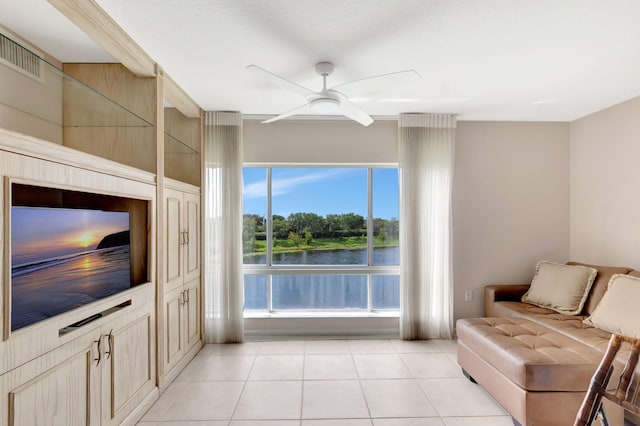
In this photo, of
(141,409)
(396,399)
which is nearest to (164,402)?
(141,409)

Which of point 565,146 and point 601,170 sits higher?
point 565,146

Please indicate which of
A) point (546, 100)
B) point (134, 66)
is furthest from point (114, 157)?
point (546, 100)

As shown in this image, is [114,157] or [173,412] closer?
[173,412]

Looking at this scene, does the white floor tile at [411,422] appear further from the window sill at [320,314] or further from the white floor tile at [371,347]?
the window sill at [320,314]

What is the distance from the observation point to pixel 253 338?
395 cm

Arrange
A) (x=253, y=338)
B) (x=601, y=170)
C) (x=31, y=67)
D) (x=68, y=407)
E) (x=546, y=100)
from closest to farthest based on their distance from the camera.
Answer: (x=68, y=407) < (x=31, y=67) < (x=546, y=100) < (x=601, y=170) < (x=253, y=338)

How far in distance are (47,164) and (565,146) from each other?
490 centimetres

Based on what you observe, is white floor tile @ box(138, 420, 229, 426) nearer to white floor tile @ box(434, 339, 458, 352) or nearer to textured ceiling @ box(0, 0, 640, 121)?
white floor tile @ box(434, 339, 458, 352)

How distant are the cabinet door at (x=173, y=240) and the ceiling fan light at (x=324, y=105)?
4.61 feet

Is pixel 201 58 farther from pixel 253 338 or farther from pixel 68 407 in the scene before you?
pixel 253 338

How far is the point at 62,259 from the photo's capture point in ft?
5.63

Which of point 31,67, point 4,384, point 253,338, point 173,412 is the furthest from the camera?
point 253,338

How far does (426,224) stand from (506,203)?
1.04 m

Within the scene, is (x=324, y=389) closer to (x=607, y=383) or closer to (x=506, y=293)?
(x=607, y=383)
